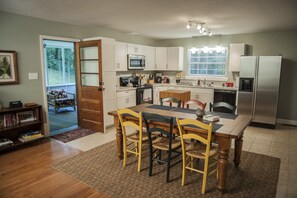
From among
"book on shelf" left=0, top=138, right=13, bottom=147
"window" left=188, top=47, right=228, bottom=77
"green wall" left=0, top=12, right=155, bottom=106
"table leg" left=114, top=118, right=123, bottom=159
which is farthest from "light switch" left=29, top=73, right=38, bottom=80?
"window" left=188, top=47, right=228, bottom=77

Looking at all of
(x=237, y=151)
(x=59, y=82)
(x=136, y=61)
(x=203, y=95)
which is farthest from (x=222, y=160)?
(x=59, y=82)

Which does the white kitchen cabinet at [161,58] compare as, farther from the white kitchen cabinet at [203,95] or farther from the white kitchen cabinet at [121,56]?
the white kitchen cabinet at [121,56]

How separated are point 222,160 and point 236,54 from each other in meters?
3.98

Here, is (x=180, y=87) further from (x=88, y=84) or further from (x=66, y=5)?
(x=66, y=5)

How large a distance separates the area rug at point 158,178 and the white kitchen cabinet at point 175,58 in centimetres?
389

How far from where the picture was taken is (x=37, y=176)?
283 cm

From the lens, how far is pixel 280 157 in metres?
3.42

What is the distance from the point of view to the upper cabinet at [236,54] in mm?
5461

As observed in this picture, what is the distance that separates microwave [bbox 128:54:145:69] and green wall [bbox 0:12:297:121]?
1.80 feet

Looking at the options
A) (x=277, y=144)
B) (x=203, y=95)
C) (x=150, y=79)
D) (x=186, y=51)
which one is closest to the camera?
(x=277, y=144)

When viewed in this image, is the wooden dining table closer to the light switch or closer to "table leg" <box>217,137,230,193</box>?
"table leg" <box>217,137,230,193</box>

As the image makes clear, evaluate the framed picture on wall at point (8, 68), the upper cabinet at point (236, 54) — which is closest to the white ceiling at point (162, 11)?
the framed picture on wall at point (8, 68)

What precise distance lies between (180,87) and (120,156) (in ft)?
11.6

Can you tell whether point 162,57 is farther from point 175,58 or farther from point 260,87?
point 260,87
